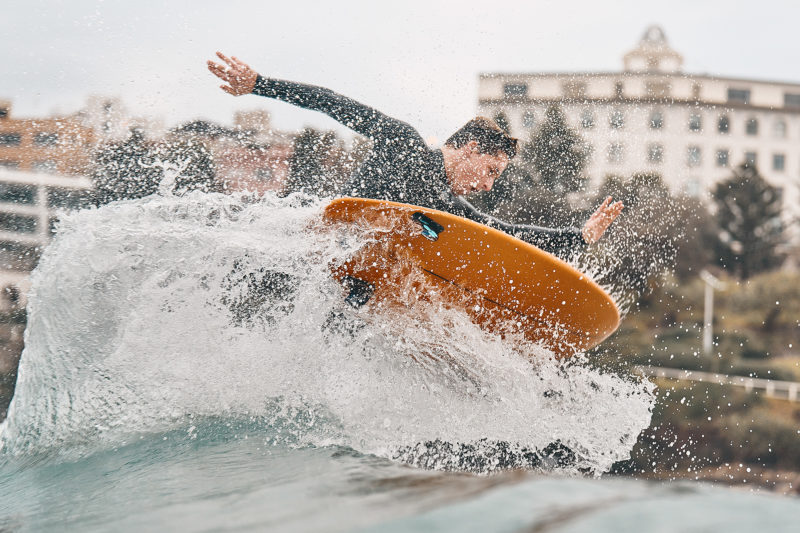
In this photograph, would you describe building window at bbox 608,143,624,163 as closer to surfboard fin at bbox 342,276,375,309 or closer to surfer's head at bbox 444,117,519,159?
surfer's head at bbox 444,117,519,159

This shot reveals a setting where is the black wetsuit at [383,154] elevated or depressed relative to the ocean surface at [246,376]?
elevated

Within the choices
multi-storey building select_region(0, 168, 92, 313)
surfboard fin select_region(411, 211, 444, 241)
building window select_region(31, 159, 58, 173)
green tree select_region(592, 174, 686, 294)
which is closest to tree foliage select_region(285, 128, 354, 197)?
surfboard fin select_region(411, 211, 444, 241)

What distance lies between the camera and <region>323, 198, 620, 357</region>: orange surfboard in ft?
11.8

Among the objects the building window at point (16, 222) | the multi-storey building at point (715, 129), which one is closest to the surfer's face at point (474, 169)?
the building window at point (16, 222)

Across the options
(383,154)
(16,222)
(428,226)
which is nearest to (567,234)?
(428,226)

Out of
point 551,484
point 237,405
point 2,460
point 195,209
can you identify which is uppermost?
point 195,209

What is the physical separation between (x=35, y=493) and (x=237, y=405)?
102cm

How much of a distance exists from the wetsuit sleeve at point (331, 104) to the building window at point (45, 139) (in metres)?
8.20

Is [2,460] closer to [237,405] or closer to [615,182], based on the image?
[237,405]

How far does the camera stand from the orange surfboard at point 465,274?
359cm

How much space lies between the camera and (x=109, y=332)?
4121mm

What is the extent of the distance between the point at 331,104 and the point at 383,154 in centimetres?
37

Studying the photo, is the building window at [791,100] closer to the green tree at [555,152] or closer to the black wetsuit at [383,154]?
the green tree at [555,152]

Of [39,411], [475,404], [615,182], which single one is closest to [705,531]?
[475,404]
